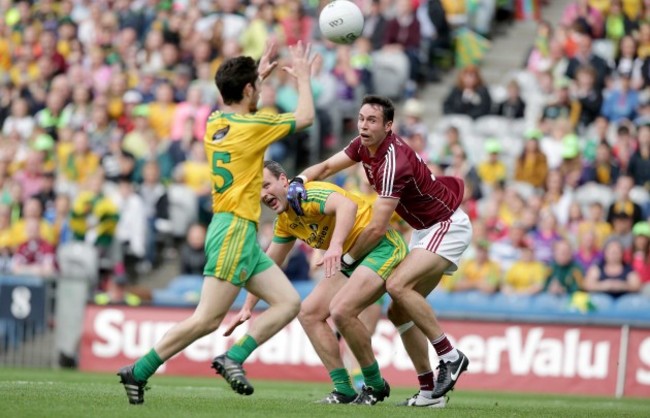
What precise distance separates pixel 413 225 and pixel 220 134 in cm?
258

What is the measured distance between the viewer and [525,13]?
2519 centimetres

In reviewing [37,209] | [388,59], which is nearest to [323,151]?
[388,59]

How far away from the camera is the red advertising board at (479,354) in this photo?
56.4 ft

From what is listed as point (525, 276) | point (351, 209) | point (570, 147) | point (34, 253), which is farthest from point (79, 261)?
point (351, 209)

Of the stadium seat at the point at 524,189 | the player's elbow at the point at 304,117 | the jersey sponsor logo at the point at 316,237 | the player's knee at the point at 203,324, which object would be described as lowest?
the player's knee at the point at 203,324

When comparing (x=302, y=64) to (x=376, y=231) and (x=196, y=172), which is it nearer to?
(x=376, y=231)

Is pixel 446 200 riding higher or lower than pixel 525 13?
lower

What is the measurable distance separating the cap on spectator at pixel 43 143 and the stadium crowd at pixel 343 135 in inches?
1.7

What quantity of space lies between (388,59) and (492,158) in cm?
332

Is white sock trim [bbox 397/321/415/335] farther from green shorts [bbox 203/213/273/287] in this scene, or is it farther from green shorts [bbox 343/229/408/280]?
green shorts [bbox 203/213/273/287]

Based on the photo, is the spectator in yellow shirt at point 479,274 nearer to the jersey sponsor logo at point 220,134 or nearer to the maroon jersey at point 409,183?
the maroon jersey at point 409,183

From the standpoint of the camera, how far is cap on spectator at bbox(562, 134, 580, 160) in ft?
65.3

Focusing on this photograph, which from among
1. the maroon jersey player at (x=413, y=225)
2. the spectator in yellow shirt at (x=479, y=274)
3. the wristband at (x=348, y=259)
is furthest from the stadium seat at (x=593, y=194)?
the wristband at (x=348, y=259)

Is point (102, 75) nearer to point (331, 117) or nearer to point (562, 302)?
point (331, 117)
